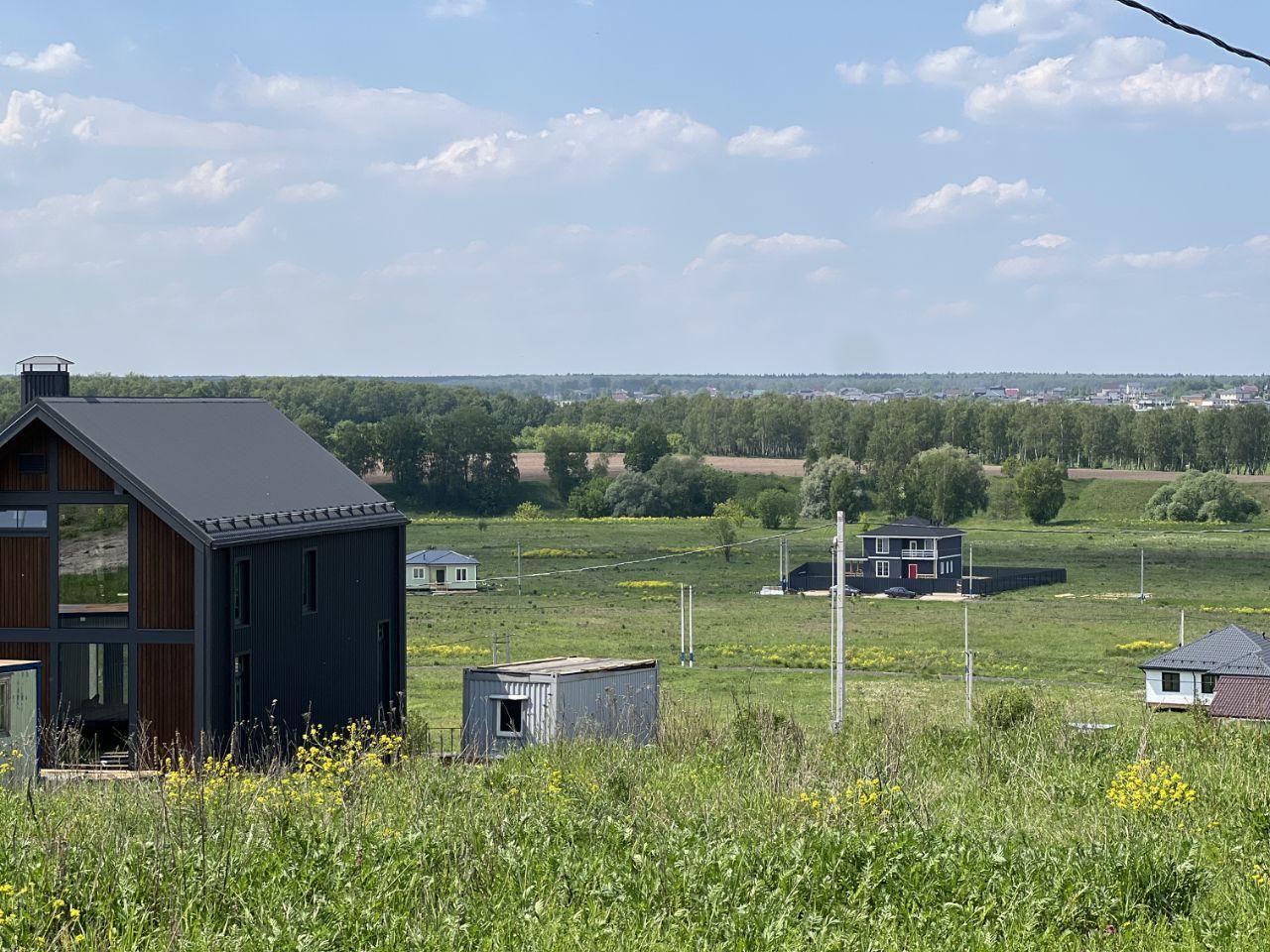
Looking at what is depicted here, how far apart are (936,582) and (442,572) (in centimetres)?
3131

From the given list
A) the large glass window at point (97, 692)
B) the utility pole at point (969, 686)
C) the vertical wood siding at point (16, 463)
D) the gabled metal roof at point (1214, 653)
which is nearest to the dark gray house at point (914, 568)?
the utility pole at point (969, 686)

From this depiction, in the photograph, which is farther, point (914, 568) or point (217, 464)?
point (914, 568)

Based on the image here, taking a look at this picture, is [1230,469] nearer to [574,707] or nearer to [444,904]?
[574,707]

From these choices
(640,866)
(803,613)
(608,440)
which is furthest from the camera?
(608,440)

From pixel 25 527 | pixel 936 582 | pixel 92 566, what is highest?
pixel 25 527

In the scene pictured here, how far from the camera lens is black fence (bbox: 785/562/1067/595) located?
94.5 meters

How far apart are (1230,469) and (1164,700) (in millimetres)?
152447

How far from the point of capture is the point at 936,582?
9656 cm

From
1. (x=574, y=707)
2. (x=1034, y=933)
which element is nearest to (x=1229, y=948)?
(x=1034, y=933)

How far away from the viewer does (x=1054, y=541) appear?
124 meters

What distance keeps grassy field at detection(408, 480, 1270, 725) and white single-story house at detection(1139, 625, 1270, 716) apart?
1336 millimetres

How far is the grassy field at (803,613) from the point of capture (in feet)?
183

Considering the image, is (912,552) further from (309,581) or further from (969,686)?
(309,581)

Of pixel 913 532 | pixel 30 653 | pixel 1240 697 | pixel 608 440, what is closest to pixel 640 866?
pixel 30 653
